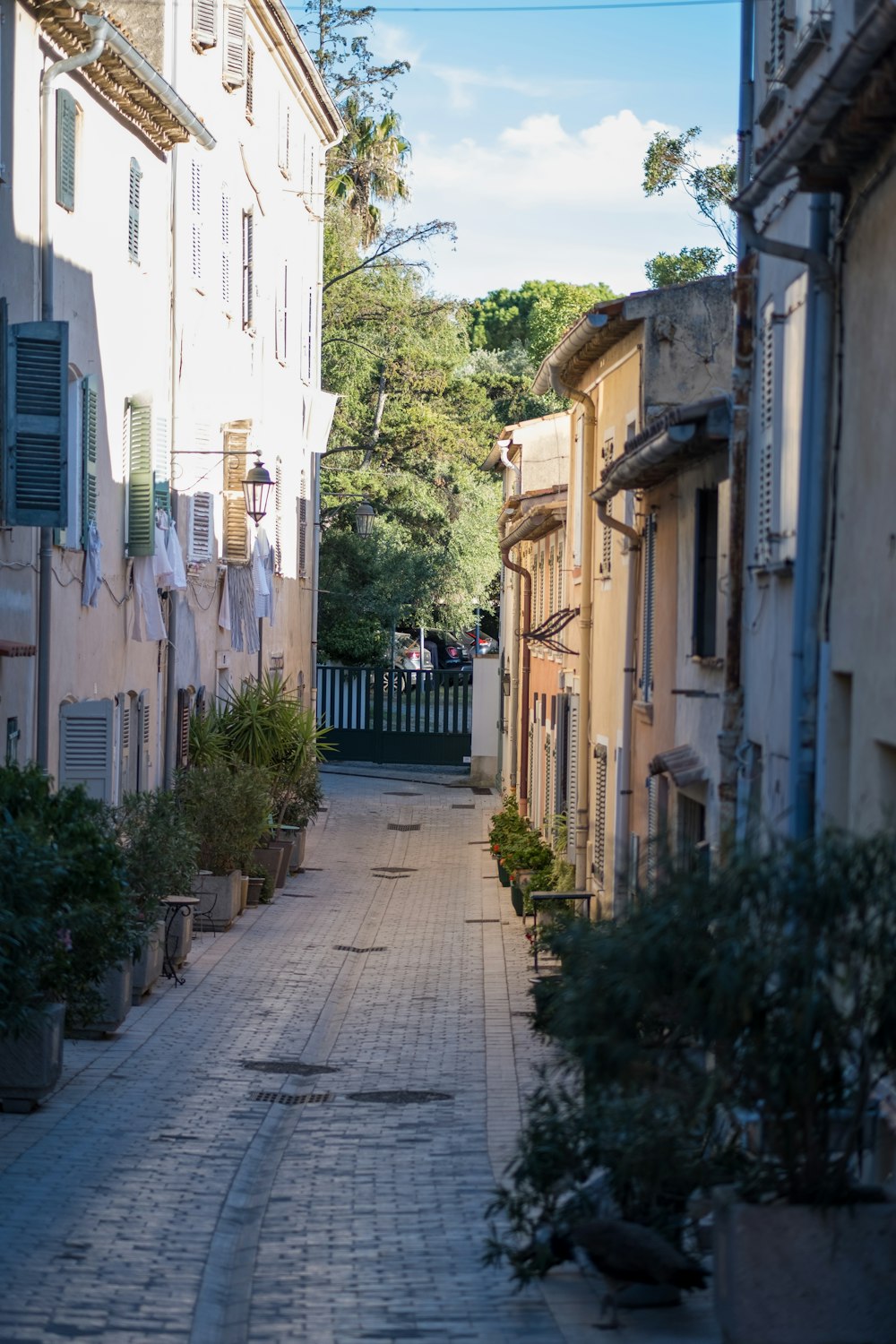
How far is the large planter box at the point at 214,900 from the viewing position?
20047 mm

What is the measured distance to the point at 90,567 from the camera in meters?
16.3

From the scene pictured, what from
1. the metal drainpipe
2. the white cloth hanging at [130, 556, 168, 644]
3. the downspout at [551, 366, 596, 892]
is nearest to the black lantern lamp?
the white cloth hanging at [130, 556, 168, 644]

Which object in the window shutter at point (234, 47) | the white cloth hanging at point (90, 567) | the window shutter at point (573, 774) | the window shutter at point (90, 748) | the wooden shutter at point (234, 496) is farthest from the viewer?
the wooden shutter at point (234, 496)

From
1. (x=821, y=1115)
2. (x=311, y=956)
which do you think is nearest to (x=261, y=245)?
(x=311, y=956)

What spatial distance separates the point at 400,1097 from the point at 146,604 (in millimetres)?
7677

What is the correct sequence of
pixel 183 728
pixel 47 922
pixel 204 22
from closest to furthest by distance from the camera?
1. pixel 47 922
2. pixel 183 728
3. pixel 204 22

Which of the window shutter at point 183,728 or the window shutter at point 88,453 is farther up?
the window shutter at point 88,453

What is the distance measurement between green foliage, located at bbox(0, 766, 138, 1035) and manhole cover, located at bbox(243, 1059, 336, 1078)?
1.62 m

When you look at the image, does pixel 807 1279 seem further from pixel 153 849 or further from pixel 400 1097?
pixel 153 849

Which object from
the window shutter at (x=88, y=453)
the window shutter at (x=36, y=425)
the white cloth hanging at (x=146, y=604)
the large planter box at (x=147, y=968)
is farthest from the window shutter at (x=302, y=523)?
the window shutter at (x=36, y=425)

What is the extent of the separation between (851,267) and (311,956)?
1185 centimetres

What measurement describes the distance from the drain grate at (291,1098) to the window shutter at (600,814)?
572cm

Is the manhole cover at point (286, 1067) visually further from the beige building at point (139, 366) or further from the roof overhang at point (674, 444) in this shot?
the roof overhang at point (674, 444)

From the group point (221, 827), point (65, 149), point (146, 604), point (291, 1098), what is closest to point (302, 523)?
point (221, 827)
